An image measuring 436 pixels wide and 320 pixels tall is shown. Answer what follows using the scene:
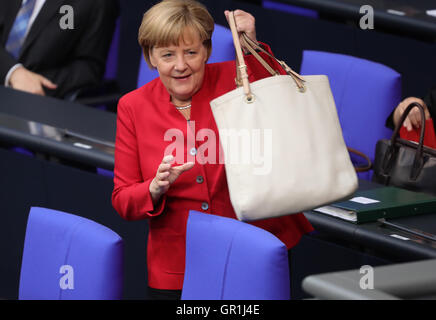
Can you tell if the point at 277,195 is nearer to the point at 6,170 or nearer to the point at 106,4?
the point at 6,170

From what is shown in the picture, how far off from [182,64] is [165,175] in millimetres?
283

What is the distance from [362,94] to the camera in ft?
12.0

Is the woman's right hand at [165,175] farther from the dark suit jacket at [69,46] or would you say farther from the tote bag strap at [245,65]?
the dark suit jacket at [69,46]

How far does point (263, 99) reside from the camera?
79.4 inches

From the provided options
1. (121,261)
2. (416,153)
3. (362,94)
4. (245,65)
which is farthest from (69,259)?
(362,94)

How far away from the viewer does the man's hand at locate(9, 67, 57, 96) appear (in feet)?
14.5

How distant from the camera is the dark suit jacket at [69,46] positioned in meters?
4.52

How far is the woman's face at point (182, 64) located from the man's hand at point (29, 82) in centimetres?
232

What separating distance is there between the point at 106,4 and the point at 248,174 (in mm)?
2771

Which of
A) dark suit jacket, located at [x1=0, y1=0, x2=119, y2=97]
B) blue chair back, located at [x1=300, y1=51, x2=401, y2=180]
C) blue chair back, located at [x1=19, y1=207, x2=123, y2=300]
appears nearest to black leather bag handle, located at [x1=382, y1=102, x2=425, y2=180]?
blue chair back, located at [x1=300, y1=51, x2=401, y2=180]

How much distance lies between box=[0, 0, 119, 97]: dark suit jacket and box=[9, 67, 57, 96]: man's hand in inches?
3.0

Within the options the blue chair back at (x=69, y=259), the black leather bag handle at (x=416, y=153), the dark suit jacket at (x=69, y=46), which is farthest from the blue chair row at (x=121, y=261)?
the dark suit jacket at (x=69, y=46)

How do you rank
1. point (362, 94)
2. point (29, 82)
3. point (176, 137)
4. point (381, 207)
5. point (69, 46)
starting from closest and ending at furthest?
point (176, 137) < point (381, 207) < point (362, 94) < point (29, 82) < point (69, 46)

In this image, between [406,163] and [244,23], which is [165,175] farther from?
[406,163]
